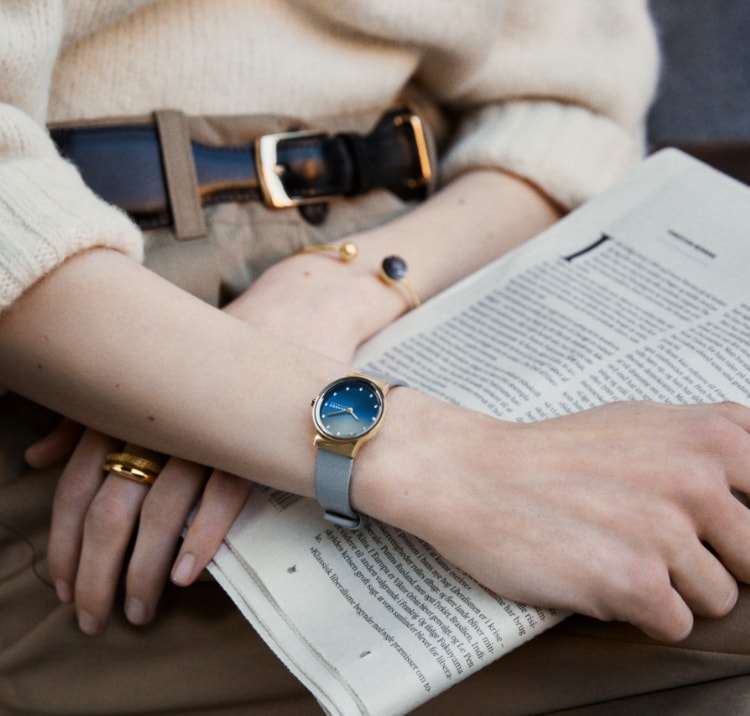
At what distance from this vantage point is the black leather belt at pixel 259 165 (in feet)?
2.26

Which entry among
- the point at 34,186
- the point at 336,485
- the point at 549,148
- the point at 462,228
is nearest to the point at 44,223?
the point at 34,186

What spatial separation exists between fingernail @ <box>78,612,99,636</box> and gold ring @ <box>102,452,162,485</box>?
11cm

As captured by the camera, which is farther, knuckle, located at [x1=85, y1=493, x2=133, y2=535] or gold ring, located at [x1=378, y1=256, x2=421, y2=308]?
gold ring, located at [x1=378, y1=256, x2=421, y2=308]

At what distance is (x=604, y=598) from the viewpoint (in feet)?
1.60

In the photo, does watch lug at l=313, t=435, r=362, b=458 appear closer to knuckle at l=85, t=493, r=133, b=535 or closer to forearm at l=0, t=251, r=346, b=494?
forearm at l=0, t=251, r=346, b=494

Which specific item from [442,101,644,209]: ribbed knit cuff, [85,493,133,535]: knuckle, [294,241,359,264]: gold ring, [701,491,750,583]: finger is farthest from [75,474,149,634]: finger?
[442,101,644,209]: ribbed knit cuff

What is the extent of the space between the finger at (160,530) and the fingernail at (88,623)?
3 cm

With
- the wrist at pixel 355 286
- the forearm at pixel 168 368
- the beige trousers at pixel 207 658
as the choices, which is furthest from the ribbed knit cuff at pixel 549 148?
the forearm at pixel 168 368

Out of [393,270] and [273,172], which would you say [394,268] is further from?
[273,172]

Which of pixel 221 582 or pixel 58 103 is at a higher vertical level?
pixel 58 103

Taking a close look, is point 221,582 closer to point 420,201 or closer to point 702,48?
point 420,201

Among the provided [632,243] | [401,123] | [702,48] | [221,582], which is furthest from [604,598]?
[702,48]

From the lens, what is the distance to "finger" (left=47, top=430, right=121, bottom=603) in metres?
0.62

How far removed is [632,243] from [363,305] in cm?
24
